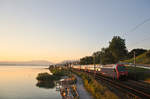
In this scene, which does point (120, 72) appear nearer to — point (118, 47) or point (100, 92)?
A: point (100, 92)

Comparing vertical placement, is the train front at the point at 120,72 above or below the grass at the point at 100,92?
above

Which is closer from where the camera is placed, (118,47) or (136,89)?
(136,89)

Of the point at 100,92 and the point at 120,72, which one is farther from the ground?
the point at 120,72

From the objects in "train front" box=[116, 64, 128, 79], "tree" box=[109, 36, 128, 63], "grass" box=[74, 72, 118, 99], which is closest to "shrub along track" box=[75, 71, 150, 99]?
"grass" box=[74, 72, 118, 99]

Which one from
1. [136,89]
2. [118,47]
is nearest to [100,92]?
[136,89]

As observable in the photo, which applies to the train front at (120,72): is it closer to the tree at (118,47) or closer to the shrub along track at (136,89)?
the shrub along track at (136,89)

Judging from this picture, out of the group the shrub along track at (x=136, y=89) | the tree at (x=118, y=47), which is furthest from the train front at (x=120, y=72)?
the tree at (x=118, y=47)

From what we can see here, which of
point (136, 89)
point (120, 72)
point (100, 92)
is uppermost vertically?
point (120, 72)

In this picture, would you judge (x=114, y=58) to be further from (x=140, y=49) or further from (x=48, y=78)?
(x=140, y=49)

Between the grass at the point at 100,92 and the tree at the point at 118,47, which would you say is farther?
the tree at the point at 118,47

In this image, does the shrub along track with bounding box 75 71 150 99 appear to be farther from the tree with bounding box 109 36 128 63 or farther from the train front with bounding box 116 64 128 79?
the tree with bounding box 109 36 128 63

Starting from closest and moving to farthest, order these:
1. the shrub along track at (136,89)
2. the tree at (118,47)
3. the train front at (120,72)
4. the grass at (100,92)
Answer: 1. the shrub along track at (136,89)
2. the grass at (100,92)
3. the train front at (120,72)
4. the tree at (118,47)

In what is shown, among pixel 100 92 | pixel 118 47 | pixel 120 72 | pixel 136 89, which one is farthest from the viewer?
pixel 118 47

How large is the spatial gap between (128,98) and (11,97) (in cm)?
3480
